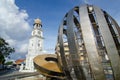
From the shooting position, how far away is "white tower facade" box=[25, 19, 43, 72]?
52406 mm

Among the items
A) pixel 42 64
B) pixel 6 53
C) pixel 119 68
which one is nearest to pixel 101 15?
pixel 119 68

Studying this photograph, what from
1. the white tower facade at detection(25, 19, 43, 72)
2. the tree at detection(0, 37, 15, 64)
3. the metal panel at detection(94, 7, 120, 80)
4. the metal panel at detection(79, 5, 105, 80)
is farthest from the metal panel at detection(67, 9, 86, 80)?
the white tower facade at detection(25, 19, 43, 72)

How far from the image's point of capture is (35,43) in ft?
177

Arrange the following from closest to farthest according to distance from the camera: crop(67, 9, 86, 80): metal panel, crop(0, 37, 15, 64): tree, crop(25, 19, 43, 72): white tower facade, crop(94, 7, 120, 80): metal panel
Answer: crop(94, 7, 120, 80): metal panel, crop(67, 9, 86, 80): metal panel, crop(0, 37, 15, 64): tree, crop(25, 19, 43, 72): white tower facade

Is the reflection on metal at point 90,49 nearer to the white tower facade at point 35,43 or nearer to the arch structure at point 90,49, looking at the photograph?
the arch structure at point 90,49

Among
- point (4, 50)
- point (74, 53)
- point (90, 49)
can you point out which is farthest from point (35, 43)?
point (90, 49)

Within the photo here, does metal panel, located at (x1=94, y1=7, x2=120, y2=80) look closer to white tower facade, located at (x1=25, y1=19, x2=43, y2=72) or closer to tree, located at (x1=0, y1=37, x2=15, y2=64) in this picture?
tree, located at (x1=0, y1=37, x2=15, y2=64)

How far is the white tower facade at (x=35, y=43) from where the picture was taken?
52.4 metres

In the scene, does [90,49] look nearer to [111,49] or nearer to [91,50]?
[91,50]

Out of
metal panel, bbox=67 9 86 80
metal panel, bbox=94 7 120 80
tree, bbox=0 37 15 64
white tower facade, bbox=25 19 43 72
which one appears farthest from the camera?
white tower facade, bbox=25 19 43 72

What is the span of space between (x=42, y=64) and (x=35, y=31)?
1674 inches

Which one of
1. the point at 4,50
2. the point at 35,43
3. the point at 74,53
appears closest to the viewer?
the point at 74,53

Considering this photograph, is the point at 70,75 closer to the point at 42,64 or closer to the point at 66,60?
the point at 66,60

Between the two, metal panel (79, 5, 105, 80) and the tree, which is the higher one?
the tree
